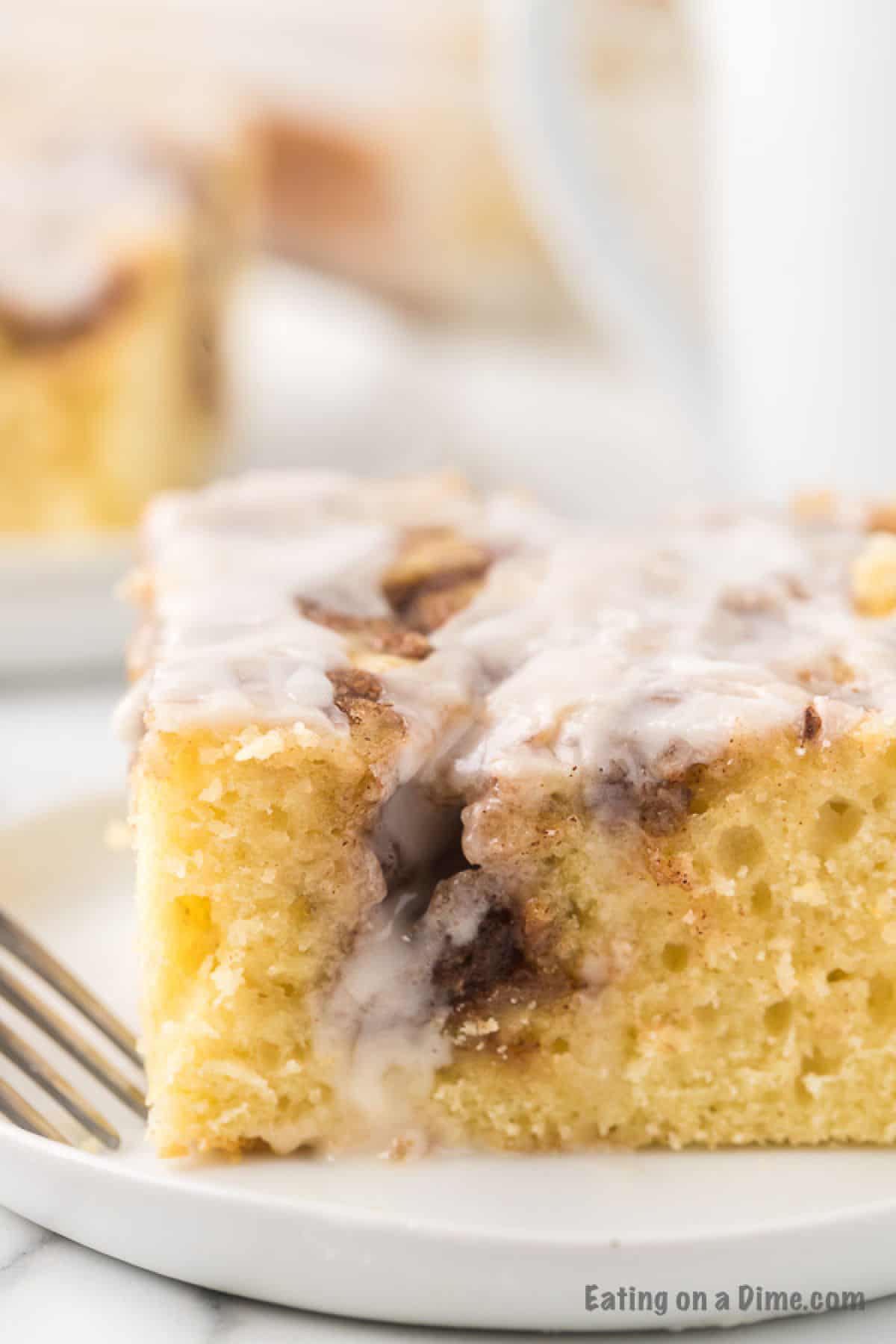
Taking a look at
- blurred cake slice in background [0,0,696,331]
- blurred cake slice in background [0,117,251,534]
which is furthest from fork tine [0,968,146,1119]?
blurred cake slice in background [0,0,696,331]

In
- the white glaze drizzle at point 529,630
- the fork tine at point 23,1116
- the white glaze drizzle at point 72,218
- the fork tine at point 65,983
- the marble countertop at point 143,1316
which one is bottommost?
the marble countertop at point 143,1316

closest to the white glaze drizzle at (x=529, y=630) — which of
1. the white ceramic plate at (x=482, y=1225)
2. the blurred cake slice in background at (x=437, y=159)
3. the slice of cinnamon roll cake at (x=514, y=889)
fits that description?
the slice of cinnamon roll cake at (x=514, y=889)

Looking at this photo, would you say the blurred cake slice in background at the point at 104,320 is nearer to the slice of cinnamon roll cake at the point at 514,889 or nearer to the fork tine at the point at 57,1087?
the slice of cinnamon roll cake at the point at 514,889

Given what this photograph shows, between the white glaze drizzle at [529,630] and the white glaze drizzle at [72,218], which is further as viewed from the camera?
the white glaze drizzle at [72,218]

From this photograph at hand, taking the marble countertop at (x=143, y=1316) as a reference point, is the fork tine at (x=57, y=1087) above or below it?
above

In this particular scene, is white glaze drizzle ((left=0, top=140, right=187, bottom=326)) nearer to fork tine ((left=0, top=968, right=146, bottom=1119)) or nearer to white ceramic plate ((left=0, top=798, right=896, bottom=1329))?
fork tine ((left=0, top=968, right=146, bottom=1119))

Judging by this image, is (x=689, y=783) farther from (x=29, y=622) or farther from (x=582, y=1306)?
(x=29, y=622)

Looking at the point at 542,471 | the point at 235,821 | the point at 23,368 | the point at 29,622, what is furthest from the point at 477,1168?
the point at 542,471

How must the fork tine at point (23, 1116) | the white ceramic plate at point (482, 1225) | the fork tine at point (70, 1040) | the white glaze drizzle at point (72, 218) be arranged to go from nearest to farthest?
the white ceramic plate at point (482, 1225) < the fork tine at point (23, 1116) < the fork tine at point (70, 1040) < the white glaze drizzle at point (72, 218)
